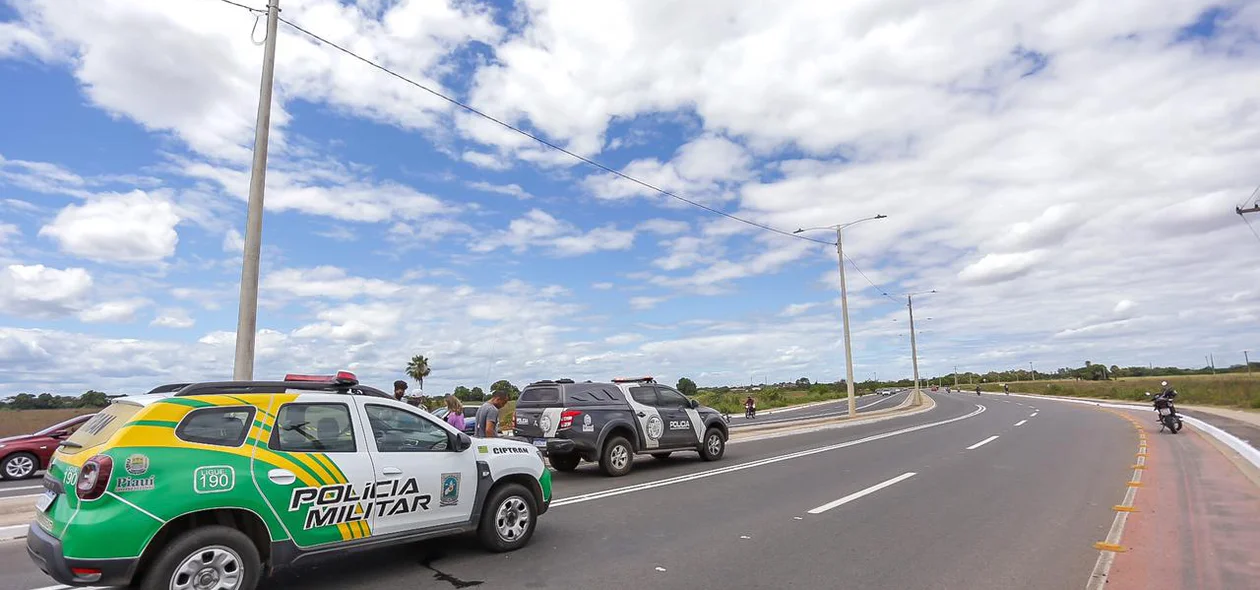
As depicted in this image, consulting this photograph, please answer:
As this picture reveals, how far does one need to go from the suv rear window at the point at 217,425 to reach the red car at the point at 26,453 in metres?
12.6

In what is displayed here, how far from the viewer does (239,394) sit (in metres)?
5.38

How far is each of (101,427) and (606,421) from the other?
8641 mm

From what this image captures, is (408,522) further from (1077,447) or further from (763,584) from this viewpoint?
(1077,447)

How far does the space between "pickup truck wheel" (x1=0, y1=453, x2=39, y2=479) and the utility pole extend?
8625 mm

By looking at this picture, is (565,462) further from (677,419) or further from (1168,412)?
(1168,412)

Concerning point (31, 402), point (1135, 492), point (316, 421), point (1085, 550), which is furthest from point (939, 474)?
point (31, 402)

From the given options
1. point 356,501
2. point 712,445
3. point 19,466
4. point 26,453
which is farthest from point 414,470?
point 19,466

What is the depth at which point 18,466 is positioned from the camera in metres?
14.6

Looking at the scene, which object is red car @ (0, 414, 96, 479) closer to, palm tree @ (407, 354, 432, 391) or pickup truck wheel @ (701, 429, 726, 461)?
pickup truck wheel @ (701, 429, 726, 461)

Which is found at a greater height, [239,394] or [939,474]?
[239,394]

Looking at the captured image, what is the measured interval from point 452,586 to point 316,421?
178 centimetres

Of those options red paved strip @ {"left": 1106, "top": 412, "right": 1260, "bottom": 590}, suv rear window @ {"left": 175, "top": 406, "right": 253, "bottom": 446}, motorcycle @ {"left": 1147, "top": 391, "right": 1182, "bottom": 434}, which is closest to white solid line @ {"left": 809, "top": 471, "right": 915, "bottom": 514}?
red paved strip @ {"left": 1106, "top": 412, "right": 1260, "bottom": 590}

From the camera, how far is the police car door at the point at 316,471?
5191 mm

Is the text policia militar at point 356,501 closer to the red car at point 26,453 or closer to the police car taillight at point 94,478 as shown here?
the police car taillight at point 94,478
